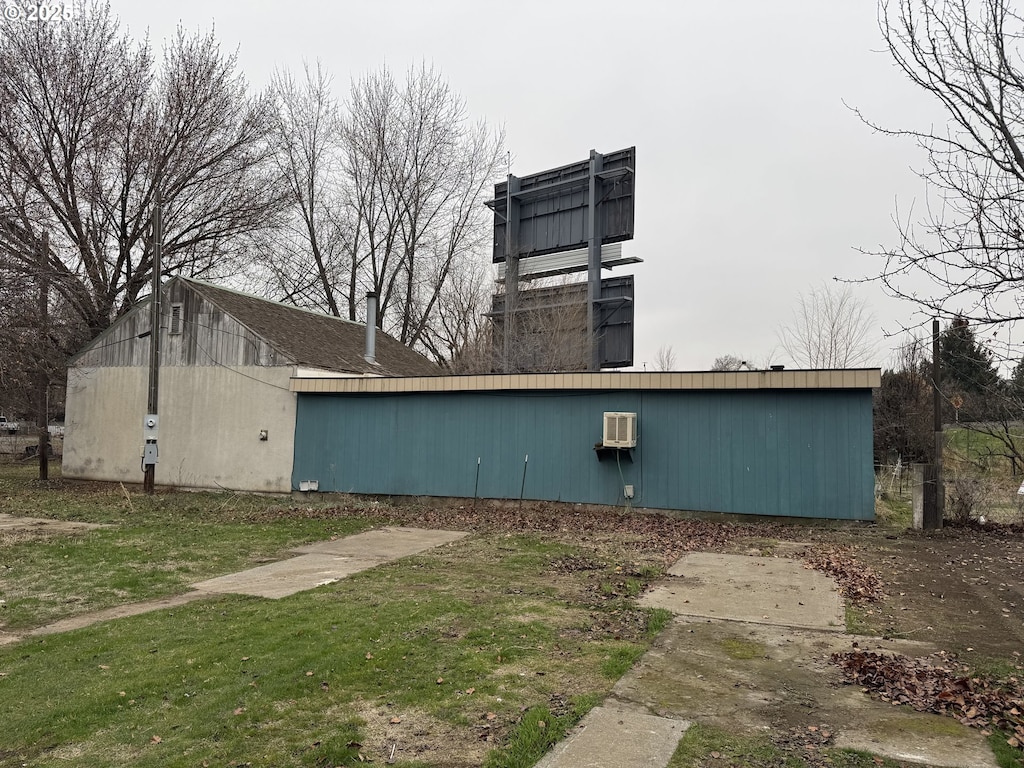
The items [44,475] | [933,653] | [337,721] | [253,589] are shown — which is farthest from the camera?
[44,475]

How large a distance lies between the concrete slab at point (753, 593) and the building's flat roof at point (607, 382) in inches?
154

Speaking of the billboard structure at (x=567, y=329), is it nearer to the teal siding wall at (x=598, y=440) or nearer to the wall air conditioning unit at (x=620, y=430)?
the teal siding wall at (x=598, y=440)

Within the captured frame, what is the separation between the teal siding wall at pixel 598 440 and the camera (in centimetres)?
1185

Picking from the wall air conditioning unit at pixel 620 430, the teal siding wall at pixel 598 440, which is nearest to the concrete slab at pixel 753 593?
the teal siding wall at pixel 598 440

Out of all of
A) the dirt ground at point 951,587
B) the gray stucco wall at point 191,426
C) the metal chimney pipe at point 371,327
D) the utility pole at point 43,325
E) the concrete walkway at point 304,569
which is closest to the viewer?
the dirt ground at point 951,587

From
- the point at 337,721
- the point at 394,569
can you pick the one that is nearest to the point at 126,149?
the point at 394,569

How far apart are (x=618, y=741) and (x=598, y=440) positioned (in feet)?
32.3

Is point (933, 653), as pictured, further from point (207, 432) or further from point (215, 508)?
point (207, 432)

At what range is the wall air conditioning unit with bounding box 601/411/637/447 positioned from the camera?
1266 centimetres

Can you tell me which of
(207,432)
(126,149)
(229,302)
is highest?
(126,149)

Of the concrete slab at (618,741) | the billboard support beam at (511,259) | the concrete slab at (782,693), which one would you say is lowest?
the concrete slab at (618,741)

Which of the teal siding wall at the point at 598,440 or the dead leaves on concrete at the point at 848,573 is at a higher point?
the teal siding wall at the point at 598,440

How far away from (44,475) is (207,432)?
5.30 metres

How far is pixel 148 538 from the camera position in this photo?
10.6m
